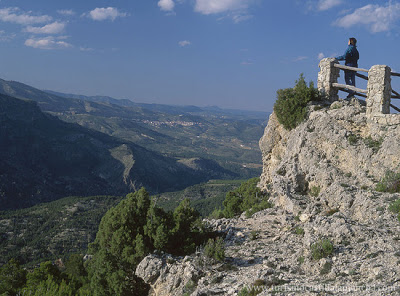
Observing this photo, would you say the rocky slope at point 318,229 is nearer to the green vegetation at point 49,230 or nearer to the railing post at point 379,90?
the railing post at point 379,90

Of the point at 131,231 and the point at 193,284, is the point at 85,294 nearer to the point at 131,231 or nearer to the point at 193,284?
the point at 131,231

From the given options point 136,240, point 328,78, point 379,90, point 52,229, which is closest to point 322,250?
point 136,240

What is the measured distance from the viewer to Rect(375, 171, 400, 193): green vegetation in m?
13.4

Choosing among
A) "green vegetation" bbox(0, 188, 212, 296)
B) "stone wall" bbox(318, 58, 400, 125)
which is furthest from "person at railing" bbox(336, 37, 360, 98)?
"green vegetation" bbox(0, 188, 212, 296)

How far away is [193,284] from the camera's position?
1152 cm

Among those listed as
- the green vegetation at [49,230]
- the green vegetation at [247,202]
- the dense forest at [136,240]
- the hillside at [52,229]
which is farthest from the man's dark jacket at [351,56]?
the green vegetation at [49,230]

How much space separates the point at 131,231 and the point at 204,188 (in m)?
181

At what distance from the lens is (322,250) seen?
35.4 ft

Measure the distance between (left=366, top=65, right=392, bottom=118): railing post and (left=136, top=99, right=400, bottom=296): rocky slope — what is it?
0.79m

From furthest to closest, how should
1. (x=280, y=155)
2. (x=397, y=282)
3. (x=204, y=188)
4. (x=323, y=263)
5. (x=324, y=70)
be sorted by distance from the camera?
(x=204, y=188)
(x=280, y=155)
(x=324, y=70)
(x=323, y=263)
(x=397, y=282)

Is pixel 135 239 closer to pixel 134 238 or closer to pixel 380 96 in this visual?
pixel 134 238

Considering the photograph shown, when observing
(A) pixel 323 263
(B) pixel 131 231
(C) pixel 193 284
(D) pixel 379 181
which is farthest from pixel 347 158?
(B) pixel 131 231

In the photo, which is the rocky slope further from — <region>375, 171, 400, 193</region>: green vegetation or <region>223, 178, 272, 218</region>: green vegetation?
<region>223, 178, 272, 218</region>: green vegetation

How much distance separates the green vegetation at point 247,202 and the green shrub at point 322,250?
8.26 m
